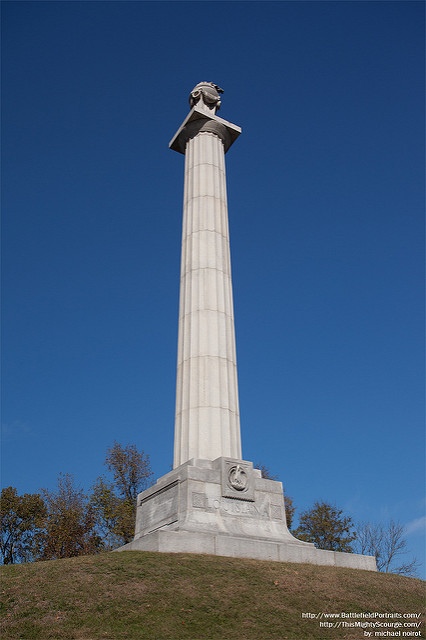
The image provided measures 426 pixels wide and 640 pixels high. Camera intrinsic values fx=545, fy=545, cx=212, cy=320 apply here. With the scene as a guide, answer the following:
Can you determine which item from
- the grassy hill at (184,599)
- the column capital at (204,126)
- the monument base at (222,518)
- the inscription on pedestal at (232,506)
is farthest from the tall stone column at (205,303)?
the grassy hill at (184,599)

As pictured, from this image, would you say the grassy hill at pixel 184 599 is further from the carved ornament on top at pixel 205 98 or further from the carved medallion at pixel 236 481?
the carved ornament on top at pixel 205 98

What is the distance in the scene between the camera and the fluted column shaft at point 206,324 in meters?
20.3

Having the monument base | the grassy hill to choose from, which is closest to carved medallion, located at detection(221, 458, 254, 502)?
the monument base

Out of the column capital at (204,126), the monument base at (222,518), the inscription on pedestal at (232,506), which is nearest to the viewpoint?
the monument base at (222,518)

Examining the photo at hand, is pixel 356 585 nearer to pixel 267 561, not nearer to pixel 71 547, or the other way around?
pixel 267 561

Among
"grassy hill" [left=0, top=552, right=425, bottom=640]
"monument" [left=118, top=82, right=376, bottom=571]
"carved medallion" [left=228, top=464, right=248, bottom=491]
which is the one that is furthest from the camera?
"carved medallion" [left=228, top=464, right=248, bottom=491]

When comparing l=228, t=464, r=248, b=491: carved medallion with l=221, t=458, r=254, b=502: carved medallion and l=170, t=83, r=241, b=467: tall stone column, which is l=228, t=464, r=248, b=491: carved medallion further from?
l=170, t=83, r=241, b=467: tall stone column

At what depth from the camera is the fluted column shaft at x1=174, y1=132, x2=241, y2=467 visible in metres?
20.3

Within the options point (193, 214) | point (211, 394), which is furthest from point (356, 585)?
point (193, 214)

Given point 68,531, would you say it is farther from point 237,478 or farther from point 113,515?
point 237,478

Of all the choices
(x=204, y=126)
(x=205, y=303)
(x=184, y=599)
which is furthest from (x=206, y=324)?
(x=184, y=599)

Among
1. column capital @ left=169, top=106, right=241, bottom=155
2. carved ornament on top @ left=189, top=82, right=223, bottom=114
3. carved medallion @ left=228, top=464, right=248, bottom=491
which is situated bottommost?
carved medallion @ left=228, top=464, right=248, bottom=491

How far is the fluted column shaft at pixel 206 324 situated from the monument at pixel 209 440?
0.04m

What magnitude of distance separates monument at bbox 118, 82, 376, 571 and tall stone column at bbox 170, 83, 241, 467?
4 centimetres
